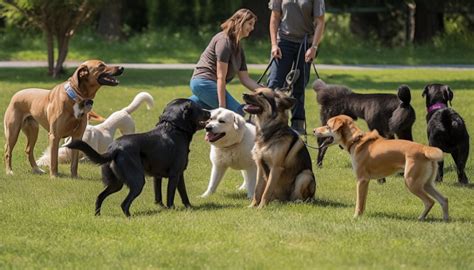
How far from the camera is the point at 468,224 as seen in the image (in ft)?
27.6

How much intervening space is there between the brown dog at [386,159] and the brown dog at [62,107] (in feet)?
9.96

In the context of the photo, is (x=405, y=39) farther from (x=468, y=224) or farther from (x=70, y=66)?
(x=468, y=224)

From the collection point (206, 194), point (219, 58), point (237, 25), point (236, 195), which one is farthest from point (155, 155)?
point (237, 25)

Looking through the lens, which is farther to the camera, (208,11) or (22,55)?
(208,11)

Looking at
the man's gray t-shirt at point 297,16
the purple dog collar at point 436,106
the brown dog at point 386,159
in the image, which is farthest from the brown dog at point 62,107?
the purple dog collar at point 436,106

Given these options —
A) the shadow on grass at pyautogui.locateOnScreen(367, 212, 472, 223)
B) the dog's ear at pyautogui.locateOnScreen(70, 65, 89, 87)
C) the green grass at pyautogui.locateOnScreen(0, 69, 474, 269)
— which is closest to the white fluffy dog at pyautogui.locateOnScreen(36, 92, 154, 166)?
the green grass at pyautogui.locateOnScreen(0, 69, 474, 269)

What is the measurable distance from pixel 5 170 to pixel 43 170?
1.57 feet

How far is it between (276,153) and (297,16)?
3.41m

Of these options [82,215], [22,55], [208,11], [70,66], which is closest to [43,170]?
[82,215]

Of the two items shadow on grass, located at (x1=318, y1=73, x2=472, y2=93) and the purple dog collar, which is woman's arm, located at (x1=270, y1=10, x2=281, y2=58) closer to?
the purple dog collar

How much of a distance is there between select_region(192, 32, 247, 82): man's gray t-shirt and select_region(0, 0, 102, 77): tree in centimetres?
1361

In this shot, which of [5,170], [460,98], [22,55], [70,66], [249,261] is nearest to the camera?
[249,261]

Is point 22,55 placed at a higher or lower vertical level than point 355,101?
lower

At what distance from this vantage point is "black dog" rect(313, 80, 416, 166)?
11.6m
